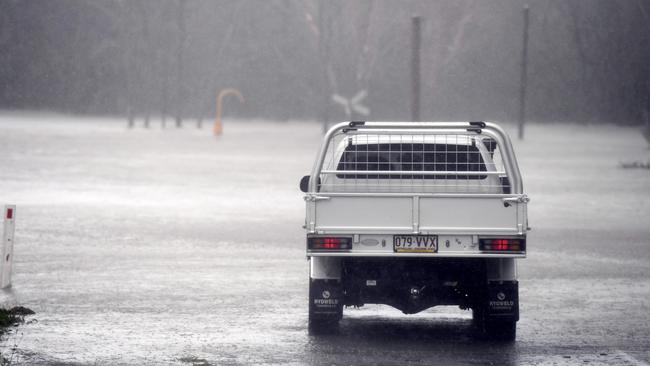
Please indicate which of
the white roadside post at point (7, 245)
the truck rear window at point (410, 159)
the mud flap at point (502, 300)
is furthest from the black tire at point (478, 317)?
the white roadside post at point (7, 245)

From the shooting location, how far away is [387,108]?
239 feet

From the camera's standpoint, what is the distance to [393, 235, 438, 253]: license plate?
27.5 feet

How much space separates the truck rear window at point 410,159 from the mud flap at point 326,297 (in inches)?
39.4

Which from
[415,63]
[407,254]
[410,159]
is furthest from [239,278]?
[415,63]

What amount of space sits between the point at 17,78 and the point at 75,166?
4344 centimetres

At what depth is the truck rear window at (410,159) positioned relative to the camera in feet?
30.2

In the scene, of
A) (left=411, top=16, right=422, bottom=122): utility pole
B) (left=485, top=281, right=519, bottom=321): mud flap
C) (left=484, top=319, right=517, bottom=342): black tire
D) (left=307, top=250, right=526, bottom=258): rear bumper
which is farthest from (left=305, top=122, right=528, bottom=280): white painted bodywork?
(left=411, top=16, right=422, bottom=122): utility pole

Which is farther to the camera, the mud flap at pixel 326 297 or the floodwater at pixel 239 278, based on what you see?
the mud flap at pixel 326 297

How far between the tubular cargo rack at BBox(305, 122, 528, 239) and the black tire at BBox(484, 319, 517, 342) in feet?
2.63

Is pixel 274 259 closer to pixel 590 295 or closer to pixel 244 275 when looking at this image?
pixel 244 275

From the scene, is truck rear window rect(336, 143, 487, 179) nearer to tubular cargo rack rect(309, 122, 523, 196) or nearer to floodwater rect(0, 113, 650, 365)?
tubular cargo rack rect(309, 122, 523, 196)

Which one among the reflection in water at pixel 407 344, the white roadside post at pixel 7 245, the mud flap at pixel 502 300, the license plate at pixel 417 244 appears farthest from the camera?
the white roadside post at pixel 7 245

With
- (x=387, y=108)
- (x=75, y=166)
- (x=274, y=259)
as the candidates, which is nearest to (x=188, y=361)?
(x=274, y=259)

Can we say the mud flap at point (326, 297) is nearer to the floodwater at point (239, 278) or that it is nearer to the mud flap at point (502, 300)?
the floodwater at point (239, 278)
